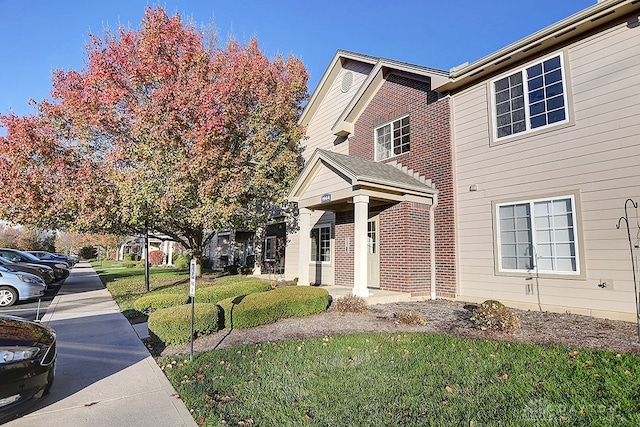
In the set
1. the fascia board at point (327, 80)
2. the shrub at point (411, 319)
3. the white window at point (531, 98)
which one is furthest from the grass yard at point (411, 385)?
the fascia board at point (327, 80)

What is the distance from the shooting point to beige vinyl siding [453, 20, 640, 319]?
23.6 feet

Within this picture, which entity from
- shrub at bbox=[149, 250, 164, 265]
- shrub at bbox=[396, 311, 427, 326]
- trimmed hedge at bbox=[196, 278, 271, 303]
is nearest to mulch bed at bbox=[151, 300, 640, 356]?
shrub at bbox=[396, 311, 427, 326]

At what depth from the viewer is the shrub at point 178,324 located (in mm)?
A: 6488

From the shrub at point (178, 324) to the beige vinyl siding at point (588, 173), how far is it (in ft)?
22.8

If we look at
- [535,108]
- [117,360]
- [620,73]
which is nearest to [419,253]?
[535,108]

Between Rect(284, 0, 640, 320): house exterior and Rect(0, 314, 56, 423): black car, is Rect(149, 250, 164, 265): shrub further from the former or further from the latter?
Rect(0, 314, 56, 423): black car

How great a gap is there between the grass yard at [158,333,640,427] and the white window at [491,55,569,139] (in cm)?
580

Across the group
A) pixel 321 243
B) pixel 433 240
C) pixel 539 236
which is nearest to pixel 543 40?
pixel 539 236

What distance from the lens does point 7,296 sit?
1115 cm

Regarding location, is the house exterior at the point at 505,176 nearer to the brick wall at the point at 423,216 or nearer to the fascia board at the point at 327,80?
the brick wall at the point at 423,216

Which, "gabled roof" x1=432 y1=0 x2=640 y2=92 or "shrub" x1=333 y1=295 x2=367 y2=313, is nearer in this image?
"gabled roof" x1=432 y1=0 x2=640 y2=92

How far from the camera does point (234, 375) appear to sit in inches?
193

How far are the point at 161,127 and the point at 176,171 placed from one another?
1.65 meters

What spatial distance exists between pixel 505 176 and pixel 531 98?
2005mm
